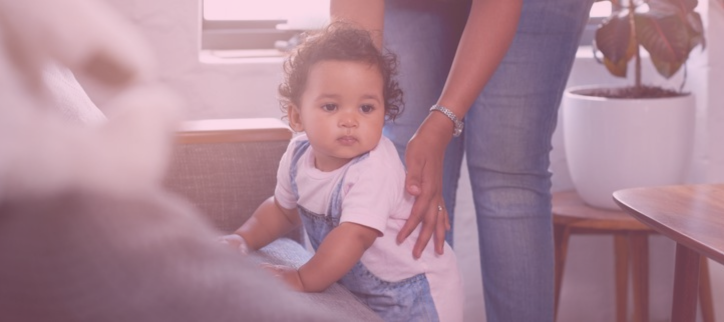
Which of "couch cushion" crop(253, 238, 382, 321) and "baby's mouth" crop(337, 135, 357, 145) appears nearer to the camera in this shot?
"couch cushion" crop(253, 238, 382, 321)

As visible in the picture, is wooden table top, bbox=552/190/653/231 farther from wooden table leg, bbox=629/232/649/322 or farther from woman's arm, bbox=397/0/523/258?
woman's arm, bbox=397/0/523/258

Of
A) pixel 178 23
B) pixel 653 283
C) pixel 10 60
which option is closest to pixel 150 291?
pixel 10 60

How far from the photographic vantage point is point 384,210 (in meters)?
1.14

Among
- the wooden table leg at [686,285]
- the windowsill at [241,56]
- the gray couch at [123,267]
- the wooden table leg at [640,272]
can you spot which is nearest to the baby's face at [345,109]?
the wooden table leg at [686,285]

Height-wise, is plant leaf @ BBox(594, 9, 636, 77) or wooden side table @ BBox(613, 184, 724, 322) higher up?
plant leaf @ BBox(594, 9, 636, 77)

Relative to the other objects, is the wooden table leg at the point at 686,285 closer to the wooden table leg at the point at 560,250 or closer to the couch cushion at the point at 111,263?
the wooden table leg at the point at 560,250

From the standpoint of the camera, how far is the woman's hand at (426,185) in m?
1.19

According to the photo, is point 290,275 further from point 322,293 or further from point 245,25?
point 245,25

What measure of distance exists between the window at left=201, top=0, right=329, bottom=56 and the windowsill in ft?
0.06

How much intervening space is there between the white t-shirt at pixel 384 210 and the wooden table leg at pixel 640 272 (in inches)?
42.0

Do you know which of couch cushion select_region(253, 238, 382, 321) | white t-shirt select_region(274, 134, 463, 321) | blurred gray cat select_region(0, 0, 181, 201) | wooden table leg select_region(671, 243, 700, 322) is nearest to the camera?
blurred gray cat select_region(0, 0, 181, 201)

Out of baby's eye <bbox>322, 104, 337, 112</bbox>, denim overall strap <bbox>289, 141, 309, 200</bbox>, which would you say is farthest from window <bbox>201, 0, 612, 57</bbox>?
baby's eye <bbox>322, 104, 337, 112</bbox>

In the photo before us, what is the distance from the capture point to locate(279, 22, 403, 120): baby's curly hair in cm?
121

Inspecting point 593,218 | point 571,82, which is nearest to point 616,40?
point 571,82
